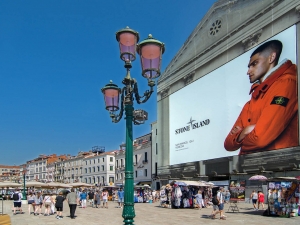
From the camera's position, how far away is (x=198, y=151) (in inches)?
1644

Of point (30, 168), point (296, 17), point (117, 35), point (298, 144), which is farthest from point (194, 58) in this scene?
point (30, 168)

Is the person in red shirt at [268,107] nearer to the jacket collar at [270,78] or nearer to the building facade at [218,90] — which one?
the jacket collar at [270,78]

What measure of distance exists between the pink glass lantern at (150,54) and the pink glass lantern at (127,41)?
0.57 ft

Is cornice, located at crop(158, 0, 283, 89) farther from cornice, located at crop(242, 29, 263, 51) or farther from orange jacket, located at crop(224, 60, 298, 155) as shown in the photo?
orange jacket, located at crop(224, 60, 298, 155)

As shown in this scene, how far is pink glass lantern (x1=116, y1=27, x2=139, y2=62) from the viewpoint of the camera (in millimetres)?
9047

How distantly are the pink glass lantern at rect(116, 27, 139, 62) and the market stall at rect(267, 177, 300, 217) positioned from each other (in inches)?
494

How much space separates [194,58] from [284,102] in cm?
1621

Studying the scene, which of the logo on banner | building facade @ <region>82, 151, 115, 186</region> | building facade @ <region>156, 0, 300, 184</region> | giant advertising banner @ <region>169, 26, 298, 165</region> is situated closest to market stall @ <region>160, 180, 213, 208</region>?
building facade @ <region>156, 0, 300, 184</region>

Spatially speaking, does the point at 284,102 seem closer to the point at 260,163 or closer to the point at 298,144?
the point at 298,144

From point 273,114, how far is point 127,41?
25.8 meters

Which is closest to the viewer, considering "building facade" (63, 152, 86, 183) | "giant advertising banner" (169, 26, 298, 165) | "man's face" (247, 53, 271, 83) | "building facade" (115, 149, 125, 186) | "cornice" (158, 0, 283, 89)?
"giant advertising banner" (169, 26, 298, 165)

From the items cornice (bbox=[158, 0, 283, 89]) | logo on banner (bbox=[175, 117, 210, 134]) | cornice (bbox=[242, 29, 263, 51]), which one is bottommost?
logo on banner (bbox=[175, 117, 210, 134])

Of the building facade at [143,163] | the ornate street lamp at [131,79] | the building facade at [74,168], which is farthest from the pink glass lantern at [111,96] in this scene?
the building facade at [74,168]

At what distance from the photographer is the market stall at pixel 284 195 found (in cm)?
1833
